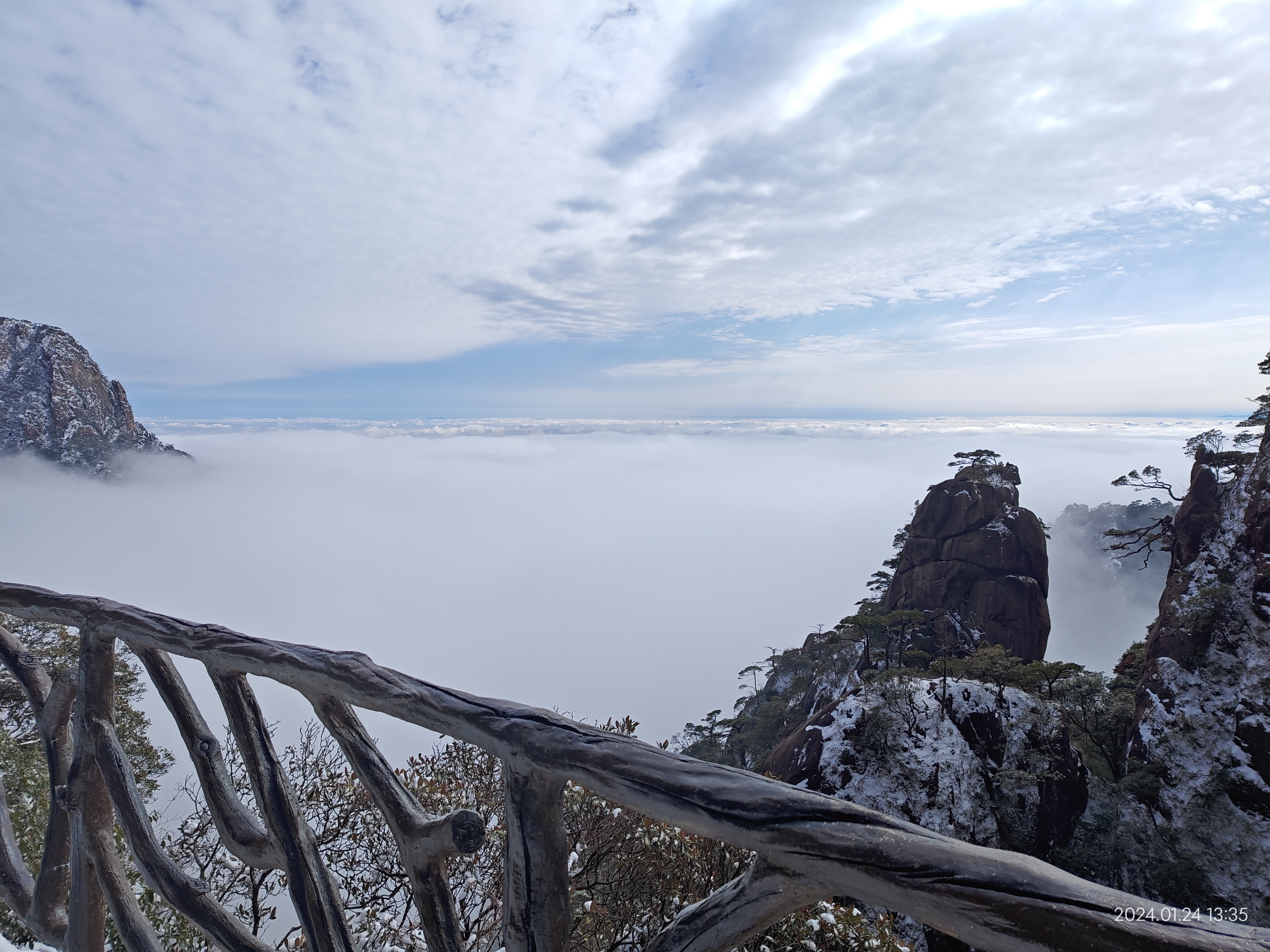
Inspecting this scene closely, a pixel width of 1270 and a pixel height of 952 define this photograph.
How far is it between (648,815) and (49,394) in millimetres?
133309

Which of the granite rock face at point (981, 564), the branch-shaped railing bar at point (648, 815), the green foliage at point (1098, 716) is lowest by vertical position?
the green foliage at point (1098, 716)

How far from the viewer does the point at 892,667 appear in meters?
24.7

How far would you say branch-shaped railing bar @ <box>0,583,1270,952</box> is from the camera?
0.73m

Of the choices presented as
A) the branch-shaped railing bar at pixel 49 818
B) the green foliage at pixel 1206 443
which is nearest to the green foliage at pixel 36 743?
the branch-shaped railing bar at pixel 49 818

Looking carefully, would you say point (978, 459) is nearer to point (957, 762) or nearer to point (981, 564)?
point (981, 564)

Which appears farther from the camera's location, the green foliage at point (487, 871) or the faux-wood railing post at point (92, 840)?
the green foliage at point (487, 871)

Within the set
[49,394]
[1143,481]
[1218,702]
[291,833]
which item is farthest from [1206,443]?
[49,394]

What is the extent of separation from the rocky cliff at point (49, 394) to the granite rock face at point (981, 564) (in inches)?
4900

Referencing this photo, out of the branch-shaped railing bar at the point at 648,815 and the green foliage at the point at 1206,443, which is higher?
the green foliage at the point at 1206,443

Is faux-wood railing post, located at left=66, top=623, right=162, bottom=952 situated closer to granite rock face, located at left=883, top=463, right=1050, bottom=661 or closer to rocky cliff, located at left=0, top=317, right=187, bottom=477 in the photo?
granite rock face, located at left=883, top=463, right=1050, bottom=661

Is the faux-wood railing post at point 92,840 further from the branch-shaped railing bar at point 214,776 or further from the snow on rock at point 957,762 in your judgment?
the snow on rock at point 957,762

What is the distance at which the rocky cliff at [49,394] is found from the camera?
309 feet

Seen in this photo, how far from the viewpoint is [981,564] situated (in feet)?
101

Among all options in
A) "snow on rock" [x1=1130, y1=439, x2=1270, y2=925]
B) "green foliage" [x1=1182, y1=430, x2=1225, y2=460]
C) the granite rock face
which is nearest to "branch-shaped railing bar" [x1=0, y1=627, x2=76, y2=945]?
"snow on rock" [x1=1130, y1=439, x2=1270, y2=925]
